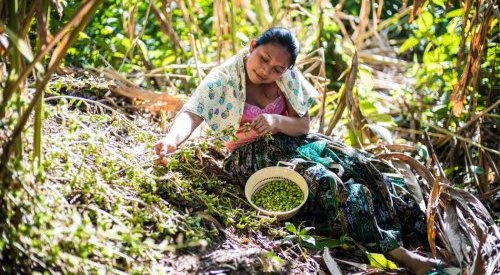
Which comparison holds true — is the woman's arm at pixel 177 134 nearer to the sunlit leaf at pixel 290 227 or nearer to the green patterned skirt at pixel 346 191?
the green patterned skirt at pixel 346 191

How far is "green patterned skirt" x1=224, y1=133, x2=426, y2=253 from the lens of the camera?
259 centimetres

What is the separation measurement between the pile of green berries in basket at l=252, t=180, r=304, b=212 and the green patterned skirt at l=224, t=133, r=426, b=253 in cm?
6

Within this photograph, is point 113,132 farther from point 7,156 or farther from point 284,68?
point 7,156

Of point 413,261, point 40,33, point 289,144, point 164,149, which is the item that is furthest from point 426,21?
point 40,33

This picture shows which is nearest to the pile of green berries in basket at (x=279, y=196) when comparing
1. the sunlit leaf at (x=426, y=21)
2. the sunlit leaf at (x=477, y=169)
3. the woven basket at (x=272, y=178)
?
the woven basket at (x=272, y=178)

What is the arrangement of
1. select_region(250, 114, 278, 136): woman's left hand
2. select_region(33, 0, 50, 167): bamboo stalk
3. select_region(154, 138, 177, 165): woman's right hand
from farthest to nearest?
select_region(250, 114, 278, 136): woman's left hand → select_region(154, 138, 177, 165): woman's right hand → select_region(33, 0, 50, 167): bamboo stalk

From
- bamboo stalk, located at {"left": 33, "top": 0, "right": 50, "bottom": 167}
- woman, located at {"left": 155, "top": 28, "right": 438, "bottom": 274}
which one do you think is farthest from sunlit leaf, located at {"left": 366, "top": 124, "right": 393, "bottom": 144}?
bamboo stalk, located at {"left": 33, "top": 0, "right": 50, "bottom": 167}

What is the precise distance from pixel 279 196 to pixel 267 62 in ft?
1.67

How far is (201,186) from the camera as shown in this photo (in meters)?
2.67

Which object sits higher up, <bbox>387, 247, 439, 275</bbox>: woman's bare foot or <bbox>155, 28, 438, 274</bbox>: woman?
<bbox>155, 28, 438, 274</bbox>: woman

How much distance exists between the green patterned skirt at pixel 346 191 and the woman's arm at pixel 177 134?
A: 0.28 meters

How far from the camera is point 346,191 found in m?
2.62

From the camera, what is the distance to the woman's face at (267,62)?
2693 millimetres

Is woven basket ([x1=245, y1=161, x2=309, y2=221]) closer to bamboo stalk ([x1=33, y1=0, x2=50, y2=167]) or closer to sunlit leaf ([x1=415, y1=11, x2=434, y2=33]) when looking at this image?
bamboo stalk ([x1=33, y1=0, x2=50, y2=167])
